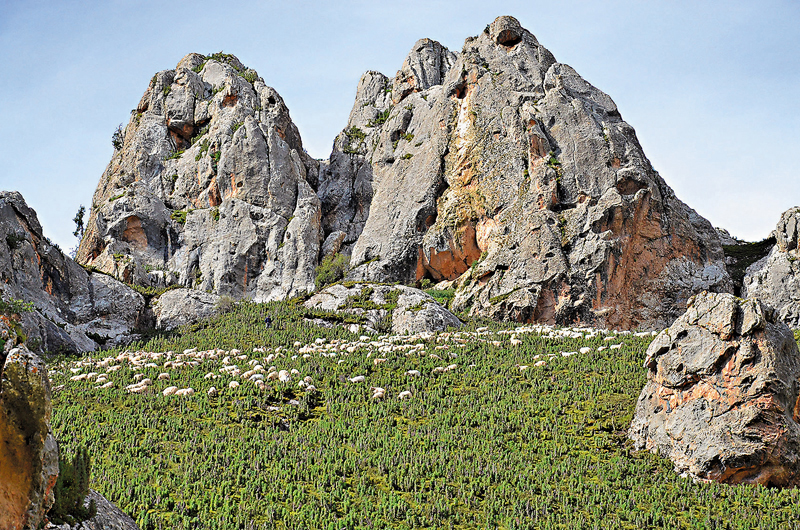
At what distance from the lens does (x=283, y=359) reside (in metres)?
26.1

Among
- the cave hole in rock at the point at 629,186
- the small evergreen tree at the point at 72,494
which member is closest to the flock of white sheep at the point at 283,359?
the small evergreen tree at the point at 72,494

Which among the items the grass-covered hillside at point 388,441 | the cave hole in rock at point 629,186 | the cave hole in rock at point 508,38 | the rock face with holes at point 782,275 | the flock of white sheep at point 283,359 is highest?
the cave hole in rock at point 508,38

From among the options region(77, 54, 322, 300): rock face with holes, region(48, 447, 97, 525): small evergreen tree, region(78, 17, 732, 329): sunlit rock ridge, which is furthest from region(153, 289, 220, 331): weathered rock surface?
region(48, 447, 97, 525): small evergreen tree

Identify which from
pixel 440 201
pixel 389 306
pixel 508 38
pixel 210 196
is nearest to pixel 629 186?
pixel 440 201

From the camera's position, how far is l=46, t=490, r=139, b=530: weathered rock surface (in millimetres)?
8617

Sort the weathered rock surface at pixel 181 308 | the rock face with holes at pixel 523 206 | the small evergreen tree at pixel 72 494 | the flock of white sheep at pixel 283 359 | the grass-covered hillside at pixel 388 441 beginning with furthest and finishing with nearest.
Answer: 1. the rock face with holes at pixel 523 206
2. the weathered rock surface at pixel 181 308
3. the flock of white sheep at pixel 283 359
4. the grass-covered hillside at pixel 388 441
5. the small evergreen tree at pixel 72 494

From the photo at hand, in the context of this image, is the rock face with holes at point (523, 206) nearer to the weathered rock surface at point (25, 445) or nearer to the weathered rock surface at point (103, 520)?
the weathered rock surface at point (103, 520)

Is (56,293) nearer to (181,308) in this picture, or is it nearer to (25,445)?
(181,308)

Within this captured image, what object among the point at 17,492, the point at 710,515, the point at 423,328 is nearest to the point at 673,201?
the point at 423,328

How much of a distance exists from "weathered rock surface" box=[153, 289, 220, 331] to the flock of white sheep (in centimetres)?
1039

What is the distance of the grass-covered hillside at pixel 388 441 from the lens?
13.1 m

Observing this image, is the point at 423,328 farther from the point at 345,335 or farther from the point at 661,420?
the point at 661,420

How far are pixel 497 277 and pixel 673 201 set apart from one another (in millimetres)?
18254

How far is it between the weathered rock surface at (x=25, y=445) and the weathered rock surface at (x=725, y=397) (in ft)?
49.8
